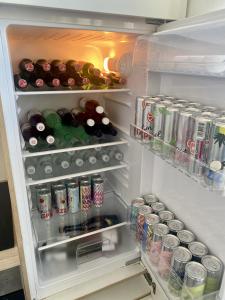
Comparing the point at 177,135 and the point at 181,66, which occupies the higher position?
the point at 181,66

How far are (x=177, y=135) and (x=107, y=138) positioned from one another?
0.61 meters

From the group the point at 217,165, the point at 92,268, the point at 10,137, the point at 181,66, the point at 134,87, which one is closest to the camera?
the point at 217,165

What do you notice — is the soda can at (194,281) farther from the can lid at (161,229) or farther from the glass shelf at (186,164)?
the glass shelf at (186,164)

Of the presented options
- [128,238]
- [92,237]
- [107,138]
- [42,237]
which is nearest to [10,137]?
[107,138]

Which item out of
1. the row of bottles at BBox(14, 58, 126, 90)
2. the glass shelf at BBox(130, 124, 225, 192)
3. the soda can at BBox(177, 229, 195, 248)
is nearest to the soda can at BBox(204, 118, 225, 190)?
the glass shelf at BBox(130, 124, 225, 192)

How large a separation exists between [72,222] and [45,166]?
1.32 ft

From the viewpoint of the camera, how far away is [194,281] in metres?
0.80

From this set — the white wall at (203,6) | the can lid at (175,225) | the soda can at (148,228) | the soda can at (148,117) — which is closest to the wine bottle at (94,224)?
the soda can at (148,228)

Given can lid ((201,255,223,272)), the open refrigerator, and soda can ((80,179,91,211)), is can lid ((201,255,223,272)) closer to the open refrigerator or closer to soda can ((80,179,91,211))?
the open refrigerator

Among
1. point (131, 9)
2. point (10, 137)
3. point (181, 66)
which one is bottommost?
point (10, 137)

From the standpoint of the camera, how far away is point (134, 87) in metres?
1.14

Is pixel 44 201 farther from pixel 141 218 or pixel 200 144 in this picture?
pixel 200 144

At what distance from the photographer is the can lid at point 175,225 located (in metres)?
1.02

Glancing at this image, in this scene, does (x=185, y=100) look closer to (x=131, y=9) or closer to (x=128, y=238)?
(x=131, y=9)
